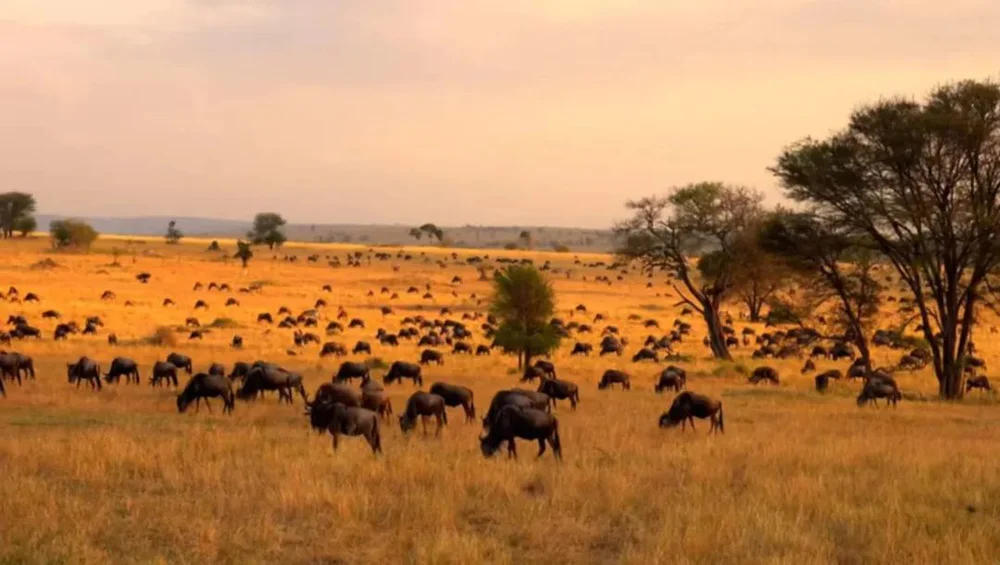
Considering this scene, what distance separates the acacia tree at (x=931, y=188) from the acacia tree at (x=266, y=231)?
115135 millimetres

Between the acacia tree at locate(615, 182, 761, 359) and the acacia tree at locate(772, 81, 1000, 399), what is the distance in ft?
39.4

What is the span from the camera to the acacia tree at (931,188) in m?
28.2

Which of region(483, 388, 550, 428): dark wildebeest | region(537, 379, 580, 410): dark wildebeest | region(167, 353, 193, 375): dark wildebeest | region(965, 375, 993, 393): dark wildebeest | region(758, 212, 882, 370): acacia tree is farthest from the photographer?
region(758, 212, 882, 370): acacia tree

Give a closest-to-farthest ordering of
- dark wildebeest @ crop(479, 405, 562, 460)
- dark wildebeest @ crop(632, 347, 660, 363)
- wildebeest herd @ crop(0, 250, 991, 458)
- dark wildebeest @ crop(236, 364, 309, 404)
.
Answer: dark wildebeest @ crop(479, 405, 562, 460) < wildebeest herd @ crop(0, 250, 991, 458) < dark wildebeest @ crop(236, 364, 309, 404) < dark wildebeest @ crop(632, 347, 660, 363)

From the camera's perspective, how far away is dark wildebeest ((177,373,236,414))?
20141mm

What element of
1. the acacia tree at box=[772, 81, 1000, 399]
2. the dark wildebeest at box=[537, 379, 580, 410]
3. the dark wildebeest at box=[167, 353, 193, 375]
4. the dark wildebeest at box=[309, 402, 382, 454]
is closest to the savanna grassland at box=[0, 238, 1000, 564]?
the dark wildebeest at box=[309, 402, 382, 454]

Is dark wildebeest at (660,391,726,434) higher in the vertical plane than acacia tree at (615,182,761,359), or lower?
lower

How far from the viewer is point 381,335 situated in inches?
1742

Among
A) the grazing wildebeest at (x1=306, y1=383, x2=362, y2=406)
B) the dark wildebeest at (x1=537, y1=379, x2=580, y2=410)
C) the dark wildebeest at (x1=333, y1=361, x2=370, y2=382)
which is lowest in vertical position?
the dark wildebeest at (x1=333, y1=361, x2=370, y2=382)

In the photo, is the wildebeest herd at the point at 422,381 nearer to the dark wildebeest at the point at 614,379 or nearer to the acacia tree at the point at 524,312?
the dark wildebeest at the point at 614,379

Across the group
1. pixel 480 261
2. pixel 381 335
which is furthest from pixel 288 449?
pixel 480 261

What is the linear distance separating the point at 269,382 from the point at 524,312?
14.8 metres

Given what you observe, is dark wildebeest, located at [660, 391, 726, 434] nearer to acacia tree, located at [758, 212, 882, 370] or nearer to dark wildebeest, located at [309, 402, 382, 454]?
dark wildebeest, located at [309, 402, 382, 454]

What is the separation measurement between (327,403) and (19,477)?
638cm
